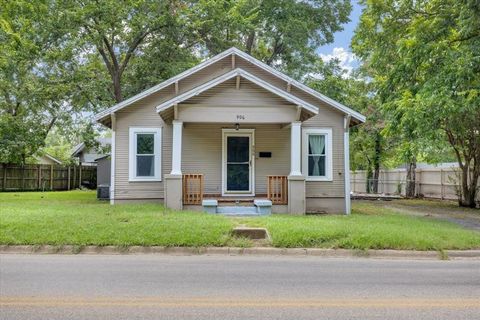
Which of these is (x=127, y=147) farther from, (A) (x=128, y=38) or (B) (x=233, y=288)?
(B) (x=233, y=288)

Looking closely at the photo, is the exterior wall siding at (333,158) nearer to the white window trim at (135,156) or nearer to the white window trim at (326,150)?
the white window trim at (326,150)

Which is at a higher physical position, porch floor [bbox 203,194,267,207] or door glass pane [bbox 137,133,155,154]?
door glass pane [bbox 137,133,155,154]

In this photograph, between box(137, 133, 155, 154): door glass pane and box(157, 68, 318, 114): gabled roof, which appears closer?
box(157, 68, 318, 114): gabled roof

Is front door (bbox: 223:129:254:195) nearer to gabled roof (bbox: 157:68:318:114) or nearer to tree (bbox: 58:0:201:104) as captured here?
gabled roof (bbox: 157:68:318:114)

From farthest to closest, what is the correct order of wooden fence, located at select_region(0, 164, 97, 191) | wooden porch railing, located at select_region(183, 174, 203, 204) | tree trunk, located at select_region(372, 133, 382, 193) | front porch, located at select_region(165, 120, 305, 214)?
tree trunk, located at select_region(372, 133, 382, 193), wooden fence, located at select_region(0, 164, 97, 191), front porch, located at select_region(165, 120, 305, 214), wooden porch railing, located at select_region(183, 174, 203, 204)

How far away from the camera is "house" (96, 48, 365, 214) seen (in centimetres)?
1374

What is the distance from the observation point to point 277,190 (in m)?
13.5

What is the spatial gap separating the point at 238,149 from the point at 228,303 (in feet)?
33.8

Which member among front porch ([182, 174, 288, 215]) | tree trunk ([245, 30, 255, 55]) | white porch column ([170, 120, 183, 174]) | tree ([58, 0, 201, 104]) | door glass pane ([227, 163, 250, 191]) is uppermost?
tree trunk ([245, 30, 255, 55])

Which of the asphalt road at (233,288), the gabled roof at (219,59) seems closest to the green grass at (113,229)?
the asphalt road at (233,288)

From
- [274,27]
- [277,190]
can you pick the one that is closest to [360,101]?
[274,27]

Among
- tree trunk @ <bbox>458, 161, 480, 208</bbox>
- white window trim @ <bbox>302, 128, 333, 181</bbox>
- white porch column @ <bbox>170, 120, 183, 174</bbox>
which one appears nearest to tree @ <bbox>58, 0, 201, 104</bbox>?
white porch column @ <bbox>170, 120, 183, 174</bbox>

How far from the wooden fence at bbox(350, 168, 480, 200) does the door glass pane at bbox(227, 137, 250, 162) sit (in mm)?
10804

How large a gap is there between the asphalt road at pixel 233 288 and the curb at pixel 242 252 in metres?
0.33
